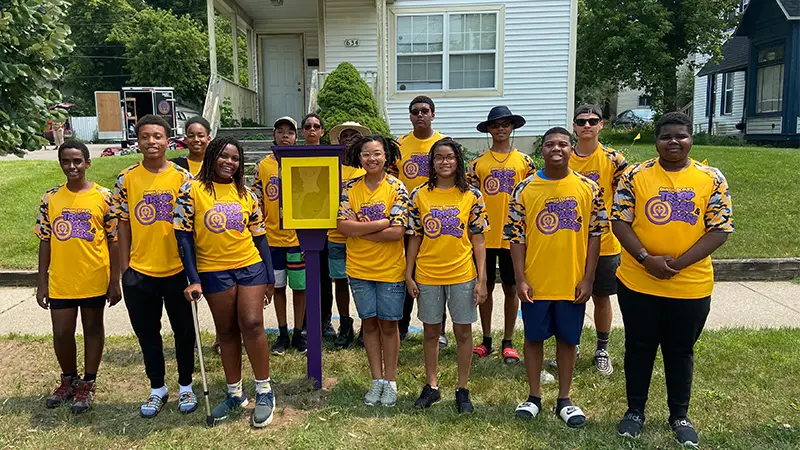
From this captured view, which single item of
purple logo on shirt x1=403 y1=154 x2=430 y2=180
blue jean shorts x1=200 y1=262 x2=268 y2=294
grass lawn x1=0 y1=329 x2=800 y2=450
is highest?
purple logo on shirt x1=403 y1=154 x2=430 y2=180

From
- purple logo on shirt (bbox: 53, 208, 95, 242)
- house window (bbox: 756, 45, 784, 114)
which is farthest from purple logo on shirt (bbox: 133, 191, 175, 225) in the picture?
house window (bbox: 756, 45, 784, 114)

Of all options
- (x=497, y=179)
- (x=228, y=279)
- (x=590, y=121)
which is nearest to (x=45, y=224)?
(x=228, y=279)

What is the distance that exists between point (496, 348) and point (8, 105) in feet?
13.4

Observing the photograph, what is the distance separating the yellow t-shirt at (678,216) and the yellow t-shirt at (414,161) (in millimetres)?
1854

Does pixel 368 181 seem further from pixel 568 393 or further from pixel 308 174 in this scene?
pixel 568 393

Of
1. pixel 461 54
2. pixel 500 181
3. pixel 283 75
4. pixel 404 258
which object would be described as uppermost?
pixel 461 54

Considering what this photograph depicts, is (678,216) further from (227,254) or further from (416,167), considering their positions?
(227,254)

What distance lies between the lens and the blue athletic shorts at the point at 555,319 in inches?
139

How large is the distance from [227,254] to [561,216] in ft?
6.84

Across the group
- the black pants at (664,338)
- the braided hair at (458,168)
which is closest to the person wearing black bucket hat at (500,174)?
the braided hair at (458,168)

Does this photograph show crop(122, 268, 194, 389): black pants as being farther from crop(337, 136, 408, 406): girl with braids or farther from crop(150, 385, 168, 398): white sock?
crop(337, 136, 408, 406): girl with braids

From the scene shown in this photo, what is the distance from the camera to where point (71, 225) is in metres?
3.77

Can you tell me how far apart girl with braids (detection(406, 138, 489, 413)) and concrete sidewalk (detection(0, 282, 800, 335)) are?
1919 millimetres

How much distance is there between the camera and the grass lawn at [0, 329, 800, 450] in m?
3.43
